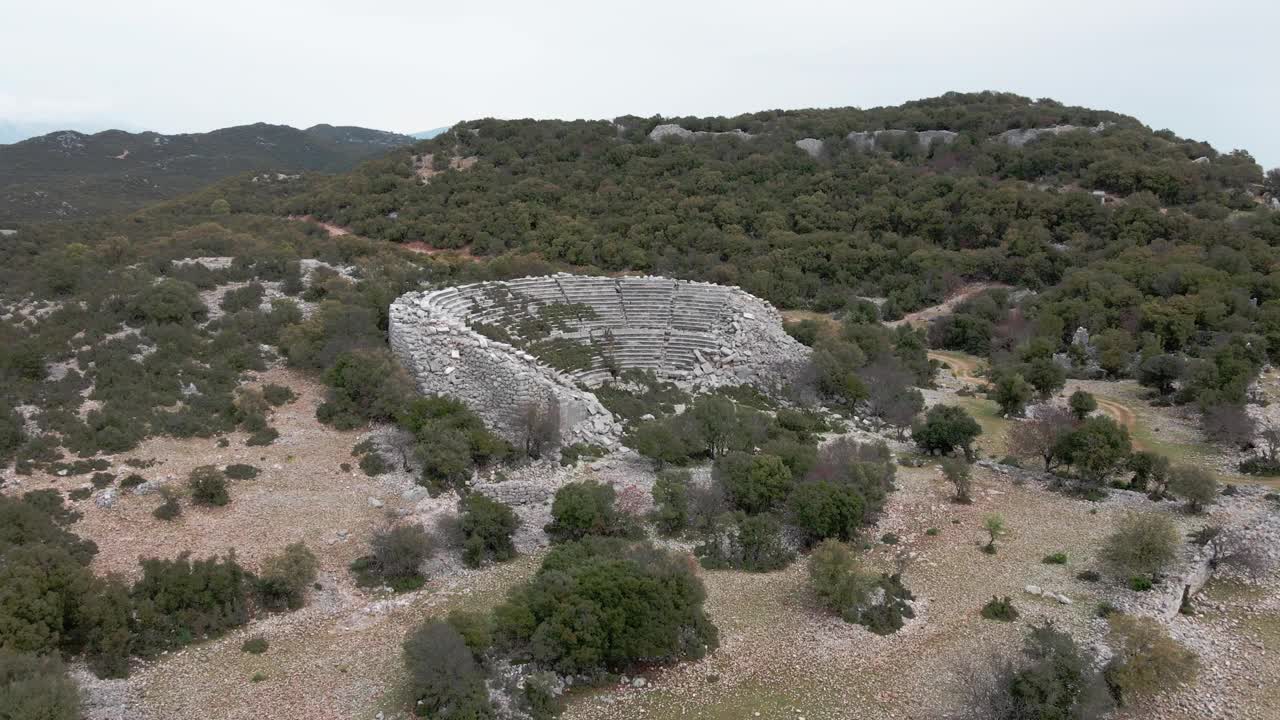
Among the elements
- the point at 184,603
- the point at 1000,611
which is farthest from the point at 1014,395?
the point at 184,603

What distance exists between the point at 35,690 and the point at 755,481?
12991 mm

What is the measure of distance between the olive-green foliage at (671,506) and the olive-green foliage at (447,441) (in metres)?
4.67

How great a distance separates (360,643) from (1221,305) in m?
35.7

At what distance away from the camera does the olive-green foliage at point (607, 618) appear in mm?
12391

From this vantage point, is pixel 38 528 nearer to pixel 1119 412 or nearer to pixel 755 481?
pixel 755 481

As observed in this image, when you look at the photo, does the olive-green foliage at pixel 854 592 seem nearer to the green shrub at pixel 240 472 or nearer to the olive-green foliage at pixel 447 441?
the olive-green foliage at pixel 447 441

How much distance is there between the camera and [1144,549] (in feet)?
48.8

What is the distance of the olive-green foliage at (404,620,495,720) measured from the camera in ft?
36.8

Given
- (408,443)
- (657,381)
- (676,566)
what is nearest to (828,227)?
(657,381)

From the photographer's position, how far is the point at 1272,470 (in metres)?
20.4

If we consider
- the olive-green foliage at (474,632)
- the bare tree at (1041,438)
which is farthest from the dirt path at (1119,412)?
the olive-green foliage at (474,632)

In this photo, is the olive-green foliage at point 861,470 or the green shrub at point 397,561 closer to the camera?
the green shrub at point 397,561

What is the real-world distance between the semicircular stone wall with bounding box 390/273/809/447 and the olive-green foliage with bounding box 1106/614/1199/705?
1284 centimetres

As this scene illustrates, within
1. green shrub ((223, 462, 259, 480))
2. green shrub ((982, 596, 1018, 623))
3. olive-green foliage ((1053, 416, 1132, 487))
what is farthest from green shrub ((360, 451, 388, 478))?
olive-green foliage ((1053, 416, 1132, 487))
